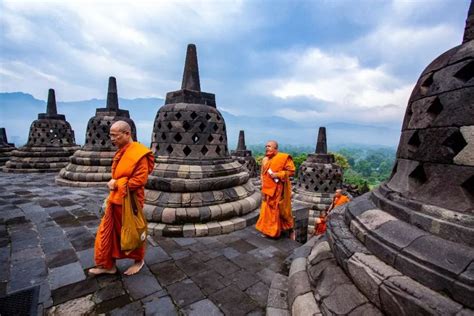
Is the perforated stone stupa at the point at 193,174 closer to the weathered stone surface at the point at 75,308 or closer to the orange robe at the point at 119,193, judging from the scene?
the orange robe at the point at 119,193

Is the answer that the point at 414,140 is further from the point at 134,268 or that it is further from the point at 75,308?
the point at 75,308

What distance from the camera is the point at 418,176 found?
7.01 feet

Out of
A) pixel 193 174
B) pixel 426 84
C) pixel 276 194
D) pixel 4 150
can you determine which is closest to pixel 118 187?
pixel 193 174

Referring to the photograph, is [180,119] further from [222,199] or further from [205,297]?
[205,297]

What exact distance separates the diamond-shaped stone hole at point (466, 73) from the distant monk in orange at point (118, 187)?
315 centimetres

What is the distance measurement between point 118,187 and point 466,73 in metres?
3.50

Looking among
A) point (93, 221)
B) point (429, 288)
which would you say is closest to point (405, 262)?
point (429, 288)

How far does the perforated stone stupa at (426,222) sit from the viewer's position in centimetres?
151

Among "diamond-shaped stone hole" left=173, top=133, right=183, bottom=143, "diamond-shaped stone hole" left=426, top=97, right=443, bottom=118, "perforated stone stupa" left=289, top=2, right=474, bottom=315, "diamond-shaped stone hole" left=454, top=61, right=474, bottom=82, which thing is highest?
"diamond-shaped stone hole" left=454, top=61, right=474, bottom=82

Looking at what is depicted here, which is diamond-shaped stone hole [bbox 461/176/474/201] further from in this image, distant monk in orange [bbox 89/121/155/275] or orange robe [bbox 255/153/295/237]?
distant monk in orange [bbox 89/121/155/275]

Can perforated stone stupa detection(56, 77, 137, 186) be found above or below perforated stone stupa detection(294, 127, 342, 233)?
above

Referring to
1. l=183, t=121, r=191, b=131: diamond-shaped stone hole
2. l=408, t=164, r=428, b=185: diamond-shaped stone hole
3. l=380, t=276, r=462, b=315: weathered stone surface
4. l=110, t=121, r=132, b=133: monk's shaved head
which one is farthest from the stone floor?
l=183, t=121, r=191, b=131: diamond-shaped stone hole

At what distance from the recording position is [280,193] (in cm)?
443

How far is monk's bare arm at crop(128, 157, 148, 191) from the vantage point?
2.77 m
